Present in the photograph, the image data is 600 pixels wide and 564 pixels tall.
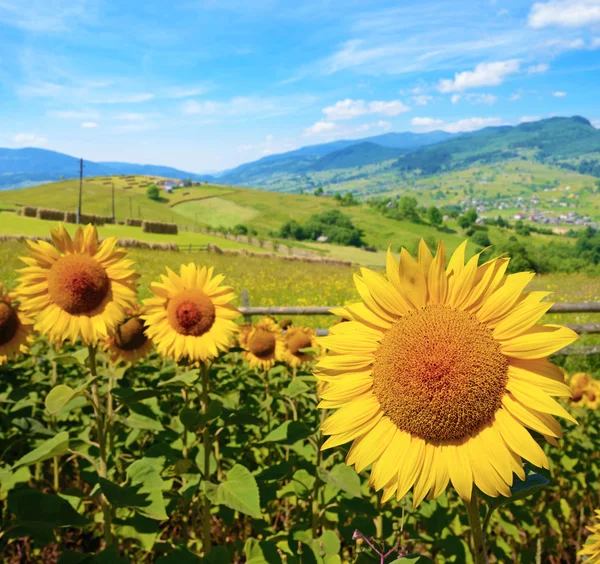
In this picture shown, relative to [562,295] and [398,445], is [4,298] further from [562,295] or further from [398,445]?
[562,295]

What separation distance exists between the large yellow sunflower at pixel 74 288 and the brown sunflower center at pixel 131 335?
0.60m

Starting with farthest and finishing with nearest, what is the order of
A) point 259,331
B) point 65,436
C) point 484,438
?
point 259,331
point 65,436
point 484,438

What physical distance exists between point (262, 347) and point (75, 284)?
2135 millimetres

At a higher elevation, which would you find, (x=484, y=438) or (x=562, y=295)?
(x=484, y=438)

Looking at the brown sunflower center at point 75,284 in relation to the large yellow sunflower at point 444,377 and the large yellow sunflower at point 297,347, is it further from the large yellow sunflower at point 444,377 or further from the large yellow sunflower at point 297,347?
the large yellow sunflower at point 297,347

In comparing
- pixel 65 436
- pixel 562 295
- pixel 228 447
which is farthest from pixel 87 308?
pixel 562 295

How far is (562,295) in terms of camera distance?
51.1 feet

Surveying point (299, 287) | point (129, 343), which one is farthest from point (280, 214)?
point (129, 343)

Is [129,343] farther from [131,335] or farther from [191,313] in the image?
[191,313]

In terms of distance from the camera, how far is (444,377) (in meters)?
1.27

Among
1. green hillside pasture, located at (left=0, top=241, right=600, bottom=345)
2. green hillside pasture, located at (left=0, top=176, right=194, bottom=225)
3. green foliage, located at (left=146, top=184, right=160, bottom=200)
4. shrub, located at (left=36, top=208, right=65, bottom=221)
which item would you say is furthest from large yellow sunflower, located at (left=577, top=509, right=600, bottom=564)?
green foliage, located at (left=146, top=184, right=160, bottom=200)

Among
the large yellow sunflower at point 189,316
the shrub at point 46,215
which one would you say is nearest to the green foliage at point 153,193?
the shrub at point 46,215

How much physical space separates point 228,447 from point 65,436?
1.47 metres

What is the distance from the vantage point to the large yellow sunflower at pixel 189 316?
304 centimetres
